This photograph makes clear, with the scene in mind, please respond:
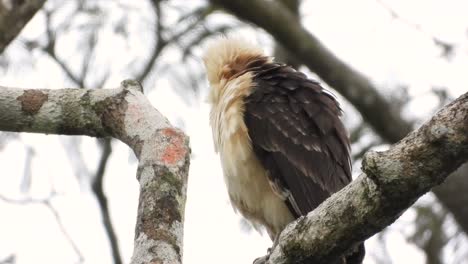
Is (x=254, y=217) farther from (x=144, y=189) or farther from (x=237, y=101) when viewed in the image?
(x=144, y=189)

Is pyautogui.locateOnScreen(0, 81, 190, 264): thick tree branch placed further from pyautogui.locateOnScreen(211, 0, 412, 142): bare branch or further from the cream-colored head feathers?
pyautogui.locateOnScreen(211, 0, 412, 142): bare branch

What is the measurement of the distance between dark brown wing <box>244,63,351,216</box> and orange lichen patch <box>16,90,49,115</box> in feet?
4.53

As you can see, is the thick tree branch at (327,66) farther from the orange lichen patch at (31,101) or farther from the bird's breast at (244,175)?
the orange lichen patch at (31,101)

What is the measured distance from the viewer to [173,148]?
4105mm

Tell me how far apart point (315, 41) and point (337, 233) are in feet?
16.9

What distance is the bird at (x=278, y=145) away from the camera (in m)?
5.15

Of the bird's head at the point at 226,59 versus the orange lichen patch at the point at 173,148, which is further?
the bird's head at the point at 226,59

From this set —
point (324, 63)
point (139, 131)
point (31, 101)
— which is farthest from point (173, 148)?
point (324, 63)

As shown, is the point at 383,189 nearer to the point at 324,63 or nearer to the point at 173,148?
the point at 173,148

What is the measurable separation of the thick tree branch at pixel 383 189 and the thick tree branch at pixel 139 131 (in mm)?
541

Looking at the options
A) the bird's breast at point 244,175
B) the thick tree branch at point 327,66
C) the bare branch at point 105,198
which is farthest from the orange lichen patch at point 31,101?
the thick tree branch at point 327,66

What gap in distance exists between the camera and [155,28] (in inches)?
322

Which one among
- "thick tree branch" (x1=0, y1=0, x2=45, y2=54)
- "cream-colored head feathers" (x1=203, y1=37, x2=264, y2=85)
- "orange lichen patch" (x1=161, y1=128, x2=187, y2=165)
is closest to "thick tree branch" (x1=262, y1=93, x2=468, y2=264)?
"orange lichen patch" (x1=161, y1=128, x2=187, y2=165)

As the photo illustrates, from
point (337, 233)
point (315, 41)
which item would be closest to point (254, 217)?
point (337, 233)
